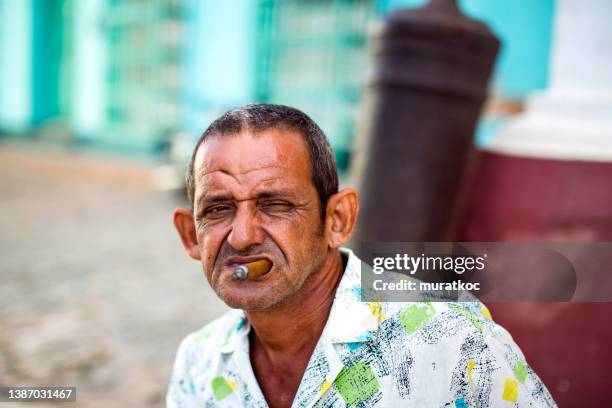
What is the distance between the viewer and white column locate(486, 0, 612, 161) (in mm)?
2445

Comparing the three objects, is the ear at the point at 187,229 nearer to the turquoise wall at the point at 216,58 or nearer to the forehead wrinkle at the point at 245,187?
the forehead wrinkle at the point at 245,187

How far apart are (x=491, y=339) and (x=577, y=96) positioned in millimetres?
1653

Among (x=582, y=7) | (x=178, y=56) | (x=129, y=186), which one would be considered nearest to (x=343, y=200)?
(x=582, y=7)

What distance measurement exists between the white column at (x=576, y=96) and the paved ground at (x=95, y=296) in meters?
2.10

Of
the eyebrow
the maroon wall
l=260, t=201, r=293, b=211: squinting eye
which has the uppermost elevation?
the eyebrow

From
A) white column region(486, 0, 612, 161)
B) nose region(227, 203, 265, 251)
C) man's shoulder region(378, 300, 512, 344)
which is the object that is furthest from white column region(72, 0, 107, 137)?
man's shoulder region(378, 300, 512, 344)

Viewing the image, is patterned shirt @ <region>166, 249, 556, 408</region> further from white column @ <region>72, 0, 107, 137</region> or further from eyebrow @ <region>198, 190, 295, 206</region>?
white column @ <region>72, 0, 107, 137</region>

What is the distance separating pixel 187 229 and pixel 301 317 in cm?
39

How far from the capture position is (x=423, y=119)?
9.14 ft

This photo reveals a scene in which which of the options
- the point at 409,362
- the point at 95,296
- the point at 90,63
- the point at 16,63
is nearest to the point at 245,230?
the point at 409,362

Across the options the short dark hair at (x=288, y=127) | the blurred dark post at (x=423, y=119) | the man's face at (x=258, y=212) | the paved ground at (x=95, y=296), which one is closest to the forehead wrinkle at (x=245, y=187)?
→ the man's face at (x=258, y=212)

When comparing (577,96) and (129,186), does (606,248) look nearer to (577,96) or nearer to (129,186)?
(577,96)

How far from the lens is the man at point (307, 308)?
1.26 m

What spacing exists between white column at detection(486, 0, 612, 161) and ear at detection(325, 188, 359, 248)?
1.36 metres
